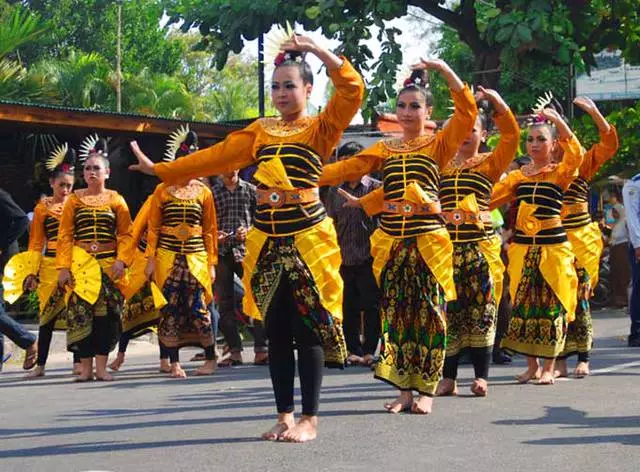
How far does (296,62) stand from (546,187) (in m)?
3.25

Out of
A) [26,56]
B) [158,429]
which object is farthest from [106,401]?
[26,56]

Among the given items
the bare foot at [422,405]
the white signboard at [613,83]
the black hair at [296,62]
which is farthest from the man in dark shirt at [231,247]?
the white signboard at [613,83]

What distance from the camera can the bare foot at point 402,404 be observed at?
26.3ft

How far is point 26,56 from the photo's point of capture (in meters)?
54.9

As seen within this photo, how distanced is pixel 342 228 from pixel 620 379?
10.4 feet

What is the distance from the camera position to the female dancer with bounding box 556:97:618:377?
10430 millimetres

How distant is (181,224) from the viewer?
11.0m

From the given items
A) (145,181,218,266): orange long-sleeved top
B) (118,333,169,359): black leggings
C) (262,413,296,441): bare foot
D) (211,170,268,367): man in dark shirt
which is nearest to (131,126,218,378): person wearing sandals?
(145,181,218,266): orange long-sleeved top

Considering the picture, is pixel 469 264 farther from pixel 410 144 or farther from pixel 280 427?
pixel 280 427

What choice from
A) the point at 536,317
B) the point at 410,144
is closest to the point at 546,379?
the point at 536,317

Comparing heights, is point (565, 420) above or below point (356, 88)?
below

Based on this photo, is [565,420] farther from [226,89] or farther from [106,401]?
[226,89]

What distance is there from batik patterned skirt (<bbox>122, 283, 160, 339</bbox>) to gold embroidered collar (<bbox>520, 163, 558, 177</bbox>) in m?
3.54

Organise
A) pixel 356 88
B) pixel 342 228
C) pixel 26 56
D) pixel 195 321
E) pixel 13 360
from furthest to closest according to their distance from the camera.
A: pixel 26 56 → pixel 13 360 → pixel 342 228 → pixel 195 321 → pixel 356 88
